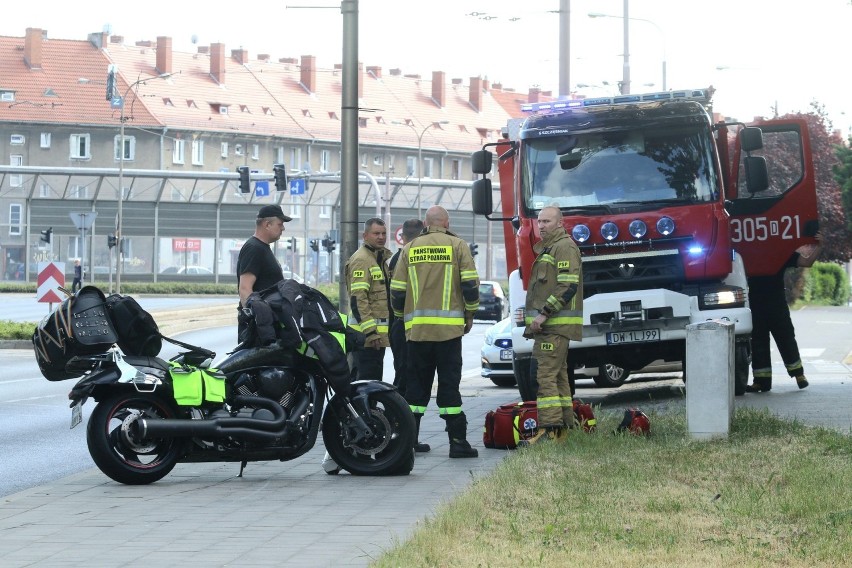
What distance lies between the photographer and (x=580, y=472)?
9602 mm

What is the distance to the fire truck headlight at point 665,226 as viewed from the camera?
15805 millimetres

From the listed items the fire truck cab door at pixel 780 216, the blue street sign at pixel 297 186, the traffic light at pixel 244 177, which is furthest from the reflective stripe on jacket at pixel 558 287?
the blue street sign at pixel 297 186

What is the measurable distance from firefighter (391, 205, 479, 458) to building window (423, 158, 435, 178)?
343 feet

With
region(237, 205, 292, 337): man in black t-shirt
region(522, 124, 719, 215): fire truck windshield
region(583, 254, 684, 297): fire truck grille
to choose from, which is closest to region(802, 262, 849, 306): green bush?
region(522, 124, 719, 215): fire truck windshield

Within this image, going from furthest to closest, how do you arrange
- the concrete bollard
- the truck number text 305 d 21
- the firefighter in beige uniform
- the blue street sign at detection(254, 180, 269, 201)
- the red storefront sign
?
the red storefront sign < the blue street sign at detection(254, 180, 269, 201) < the truck number text 305 d 21 < the firefighter in beige uniform < the concrete bollard

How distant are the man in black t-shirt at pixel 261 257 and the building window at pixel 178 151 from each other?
88.4 metres

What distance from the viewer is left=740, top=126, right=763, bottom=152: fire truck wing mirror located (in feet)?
51.6

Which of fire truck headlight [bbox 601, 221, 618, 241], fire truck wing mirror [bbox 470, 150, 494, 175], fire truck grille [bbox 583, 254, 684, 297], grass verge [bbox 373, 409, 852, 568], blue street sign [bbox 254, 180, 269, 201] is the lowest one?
grass verge [bbox 373, 409, 852, 568]

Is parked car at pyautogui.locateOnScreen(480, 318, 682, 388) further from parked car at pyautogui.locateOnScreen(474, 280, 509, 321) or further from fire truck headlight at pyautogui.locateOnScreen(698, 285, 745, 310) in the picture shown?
parked car at pyautogui.locateOnScreen(474, 280, 509, 321)

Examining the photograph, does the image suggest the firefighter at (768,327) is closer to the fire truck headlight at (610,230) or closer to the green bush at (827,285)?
the fire truck headlight at (610,230)

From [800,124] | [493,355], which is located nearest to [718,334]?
[800,124]

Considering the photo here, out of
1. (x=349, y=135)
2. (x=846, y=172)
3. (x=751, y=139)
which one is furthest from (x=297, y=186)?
(x=751, y=139)

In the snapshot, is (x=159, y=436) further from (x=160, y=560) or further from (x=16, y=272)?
(x=16, y=272)

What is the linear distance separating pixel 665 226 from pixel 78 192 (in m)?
61.8
